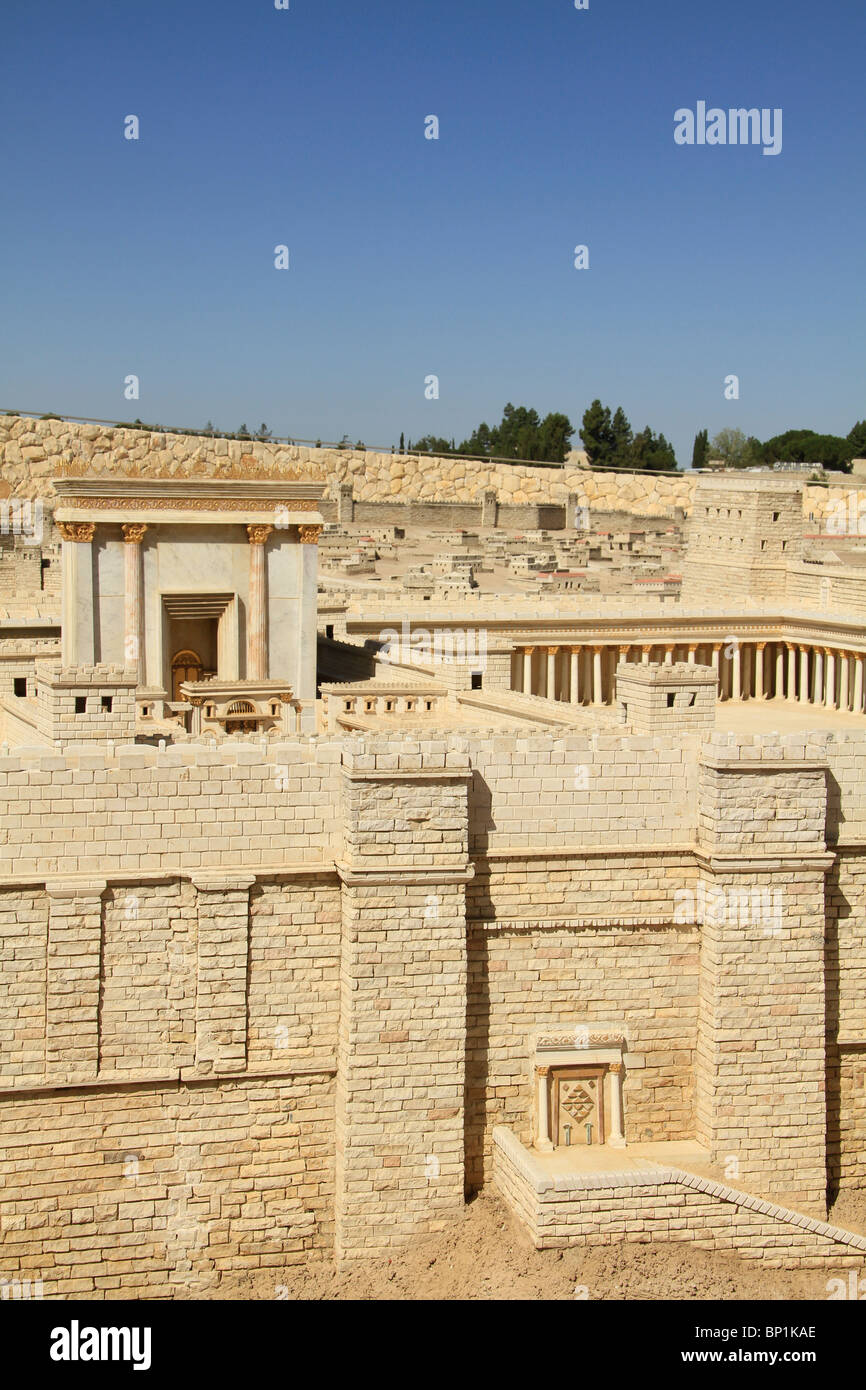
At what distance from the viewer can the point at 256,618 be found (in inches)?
958

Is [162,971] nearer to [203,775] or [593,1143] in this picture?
[203,775]

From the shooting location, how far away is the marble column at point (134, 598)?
78.2ft

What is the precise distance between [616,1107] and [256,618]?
11.4 m

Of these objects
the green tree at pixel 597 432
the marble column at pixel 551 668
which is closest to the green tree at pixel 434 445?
the green tree at pixel 597 432

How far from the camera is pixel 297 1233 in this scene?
569 inches

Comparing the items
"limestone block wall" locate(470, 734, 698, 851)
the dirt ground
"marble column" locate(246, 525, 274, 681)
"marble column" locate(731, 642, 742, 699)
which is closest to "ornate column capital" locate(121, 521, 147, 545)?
"marble column" locate(246, 525, 274, 681)

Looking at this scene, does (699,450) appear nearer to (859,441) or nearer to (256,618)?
(859,441)

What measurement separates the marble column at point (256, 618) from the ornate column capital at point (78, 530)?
2335 millimetres

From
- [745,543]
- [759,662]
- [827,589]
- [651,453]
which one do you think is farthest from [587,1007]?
[651,453]

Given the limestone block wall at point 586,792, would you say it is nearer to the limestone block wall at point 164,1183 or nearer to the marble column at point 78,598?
the limestone block wall at point 164,1183

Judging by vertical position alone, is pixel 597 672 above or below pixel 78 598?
below

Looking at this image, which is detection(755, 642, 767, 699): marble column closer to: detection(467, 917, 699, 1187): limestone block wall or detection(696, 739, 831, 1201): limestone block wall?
detection(696, 739, 831, 1201): limestone block wall

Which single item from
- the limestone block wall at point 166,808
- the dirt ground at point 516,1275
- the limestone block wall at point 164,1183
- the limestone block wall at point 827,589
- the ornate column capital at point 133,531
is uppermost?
the ornate column capital at point 133,531

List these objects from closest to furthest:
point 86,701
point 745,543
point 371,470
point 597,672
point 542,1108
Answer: point 542,1108
point 86,701
point 597,672
point 745,543
point 371,470
